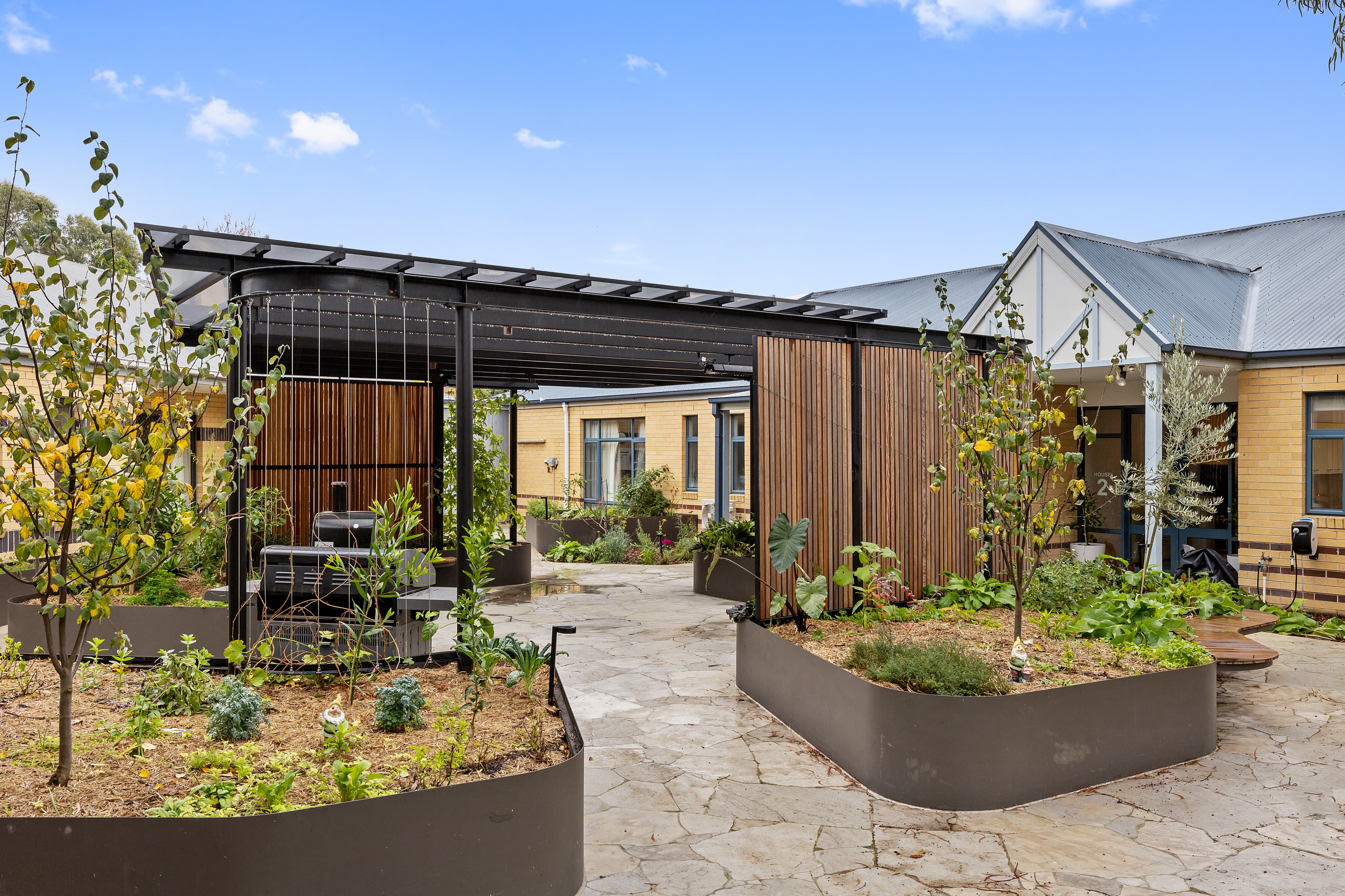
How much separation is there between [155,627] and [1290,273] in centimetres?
1374

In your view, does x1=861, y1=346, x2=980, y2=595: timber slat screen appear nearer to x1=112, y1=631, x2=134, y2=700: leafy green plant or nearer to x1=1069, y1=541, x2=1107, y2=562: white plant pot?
x1=112, y1=631, x2=134, y2=700: leafy green plant

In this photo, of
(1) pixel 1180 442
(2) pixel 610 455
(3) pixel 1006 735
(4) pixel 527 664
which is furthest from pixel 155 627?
(2) pixel 610 455

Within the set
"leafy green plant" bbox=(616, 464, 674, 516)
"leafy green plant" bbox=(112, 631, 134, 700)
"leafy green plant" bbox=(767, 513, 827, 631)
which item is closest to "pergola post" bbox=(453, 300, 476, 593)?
"leafy green plant" bbox=(112, 631, 134, 700)

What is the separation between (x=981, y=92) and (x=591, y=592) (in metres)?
13.3

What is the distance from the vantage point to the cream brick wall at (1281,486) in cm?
1003

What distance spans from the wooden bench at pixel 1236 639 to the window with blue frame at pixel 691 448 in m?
11.0

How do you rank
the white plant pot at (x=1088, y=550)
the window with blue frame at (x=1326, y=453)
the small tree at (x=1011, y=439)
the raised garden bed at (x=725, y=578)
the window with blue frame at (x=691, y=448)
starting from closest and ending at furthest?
the small tree at (x=1011, y=439), the window with blue frame at (x=1326, y=453), the raised garden bed at (x=725, y=578), the white plant pot at (x=1088, y=550), the window with blue frame at (x=691, y=448)

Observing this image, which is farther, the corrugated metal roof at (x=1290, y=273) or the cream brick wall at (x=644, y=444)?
the cream brick wall at (x=644, y=444)

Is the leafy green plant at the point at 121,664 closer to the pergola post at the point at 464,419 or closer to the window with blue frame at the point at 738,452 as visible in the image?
the pergola post at the point at 464,419

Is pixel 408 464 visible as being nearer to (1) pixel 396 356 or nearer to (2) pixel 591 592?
(1) pixel 396 356

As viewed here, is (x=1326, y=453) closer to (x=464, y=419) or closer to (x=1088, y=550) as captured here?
(x=1088, y=550)

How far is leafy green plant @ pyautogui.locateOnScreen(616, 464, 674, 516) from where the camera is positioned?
56.9 ft

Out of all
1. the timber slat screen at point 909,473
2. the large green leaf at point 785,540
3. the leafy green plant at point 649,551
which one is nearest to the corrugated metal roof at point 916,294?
the leafy green plant at point 649,551

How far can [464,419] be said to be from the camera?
5.80m
